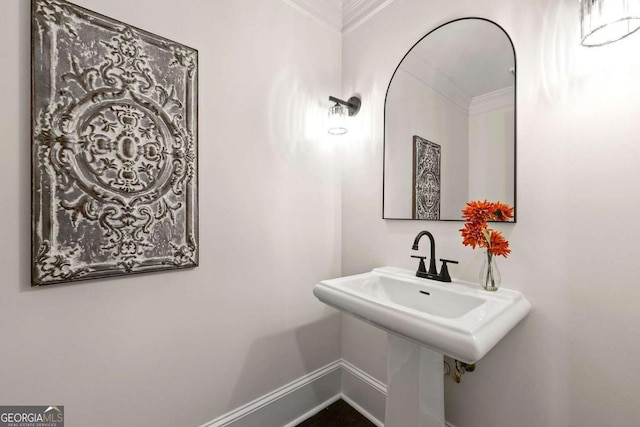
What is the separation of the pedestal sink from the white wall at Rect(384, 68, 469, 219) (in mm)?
369

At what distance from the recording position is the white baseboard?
52.2 inches

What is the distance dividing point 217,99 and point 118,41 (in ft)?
1.27

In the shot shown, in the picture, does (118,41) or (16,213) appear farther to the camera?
(118,41)

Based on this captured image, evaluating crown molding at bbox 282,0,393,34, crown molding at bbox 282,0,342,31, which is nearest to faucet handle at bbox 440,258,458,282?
crown molding at bbox 282,0,393,34

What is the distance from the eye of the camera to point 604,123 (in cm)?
86

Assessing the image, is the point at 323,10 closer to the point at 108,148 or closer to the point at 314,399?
the point at 108,148

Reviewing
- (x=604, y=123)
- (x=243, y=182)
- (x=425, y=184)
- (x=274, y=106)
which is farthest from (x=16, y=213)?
(x=604, y=123)

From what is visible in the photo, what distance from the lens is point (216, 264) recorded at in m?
1.25

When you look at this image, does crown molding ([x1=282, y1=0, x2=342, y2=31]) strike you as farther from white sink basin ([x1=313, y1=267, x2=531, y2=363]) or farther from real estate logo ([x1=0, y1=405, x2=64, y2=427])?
real estate logo ([x1=0, y1=405, x2=64, y2=427])

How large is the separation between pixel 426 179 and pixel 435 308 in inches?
24.2

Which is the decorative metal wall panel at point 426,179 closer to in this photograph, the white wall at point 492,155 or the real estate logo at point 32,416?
the white wall at point 492,155

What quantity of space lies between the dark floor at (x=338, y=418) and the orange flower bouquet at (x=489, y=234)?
43.4 inches

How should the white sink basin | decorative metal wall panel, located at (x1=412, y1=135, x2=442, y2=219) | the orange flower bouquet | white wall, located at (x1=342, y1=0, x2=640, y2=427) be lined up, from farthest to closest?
decorative metal wall panel, located at (x1=412, y1=135, x2=442, y2=219), the orange flower bouquet, white wall, located at (x1=342, y1=0, x2=640, y2=427), the white sink basin

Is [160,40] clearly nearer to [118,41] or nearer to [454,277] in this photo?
[118,41]
